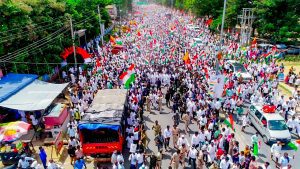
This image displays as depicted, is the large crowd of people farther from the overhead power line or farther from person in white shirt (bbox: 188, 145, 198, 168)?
the overhead power line

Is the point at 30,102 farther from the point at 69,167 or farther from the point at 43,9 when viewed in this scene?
the point at 43,9

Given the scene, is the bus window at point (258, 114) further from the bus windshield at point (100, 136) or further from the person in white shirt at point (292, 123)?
the bus windshield at point (100, 136)

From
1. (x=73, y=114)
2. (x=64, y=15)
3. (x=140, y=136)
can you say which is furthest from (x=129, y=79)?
(x=64, y=15)

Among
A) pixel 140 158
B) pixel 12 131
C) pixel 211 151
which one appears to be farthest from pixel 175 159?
pixel 12 131

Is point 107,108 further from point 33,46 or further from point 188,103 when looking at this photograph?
point 33,46

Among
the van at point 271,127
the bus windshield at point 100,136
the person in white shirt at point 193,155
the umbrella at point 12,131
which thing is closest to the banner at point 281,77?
the van at point 271,127
